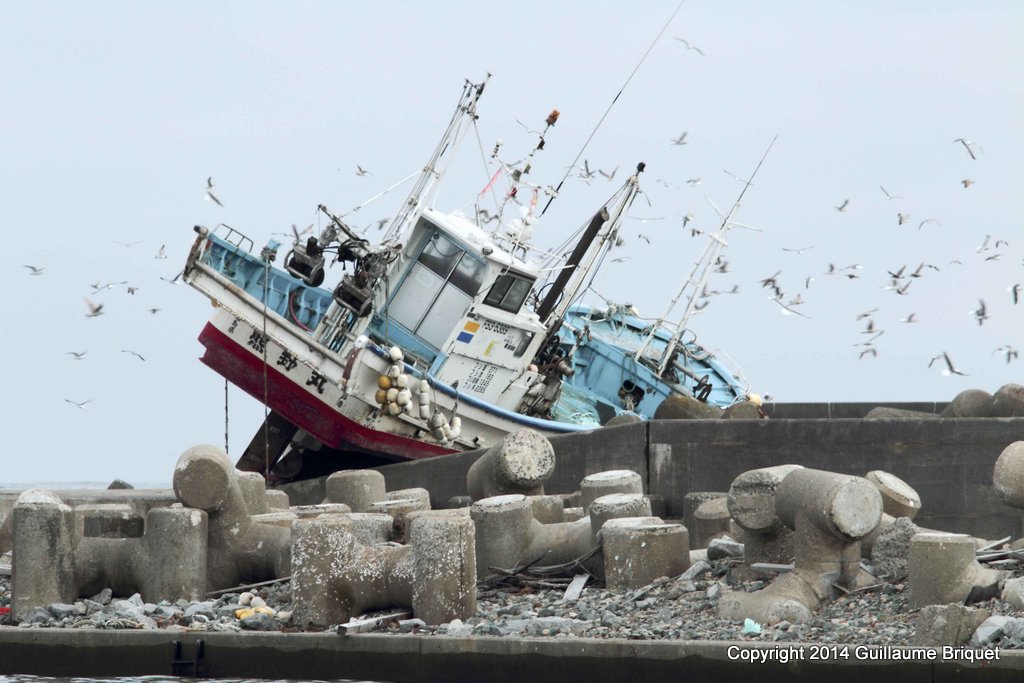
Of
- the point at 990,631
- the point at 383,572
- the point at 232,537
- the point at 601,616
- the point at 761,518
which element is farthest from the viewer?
the point at 232,537

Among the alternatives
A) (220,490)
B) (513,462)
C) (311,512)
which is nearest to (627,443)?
(513,462)

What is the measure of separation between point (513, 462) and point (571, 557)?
1.83m

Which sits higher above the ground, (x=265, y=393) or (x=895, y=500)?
(x=265, y=393)

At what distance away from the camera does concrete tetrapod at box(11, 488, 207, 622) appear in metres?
10.2

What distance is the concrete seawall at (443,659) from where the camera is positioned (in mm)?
7805

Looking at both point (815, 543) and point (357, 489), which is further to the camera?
point (357, 489)

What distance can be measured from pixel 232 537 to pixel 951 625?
5.10m

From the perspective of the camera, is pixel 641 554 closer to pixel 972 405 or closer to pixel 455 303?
pixel 972 405

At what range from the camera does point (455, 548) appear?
9.15m

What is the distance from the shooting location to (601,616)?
9266mm

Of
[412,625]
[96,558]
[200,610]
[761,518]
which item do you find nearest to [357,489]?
[96,558]

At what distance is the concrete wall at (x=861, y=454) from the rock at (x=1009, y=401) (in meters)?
1.89

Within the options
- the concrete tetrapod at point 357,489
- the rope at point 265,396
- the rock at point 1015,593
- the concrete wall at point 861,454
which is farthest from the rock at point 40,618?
the rope at point 265,396

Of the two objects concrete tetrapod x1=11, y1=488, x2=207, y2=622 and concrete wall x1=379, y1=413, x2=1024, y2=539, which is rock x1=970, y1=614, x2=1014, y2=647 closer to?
concrete tetrapod x1=11, y1=488, x2=207, y2=622
